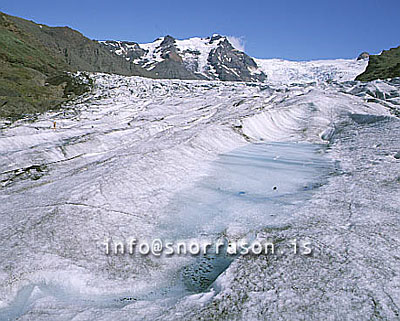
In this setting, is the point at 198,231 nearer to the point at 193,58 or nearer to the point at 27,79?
the point at 27,79

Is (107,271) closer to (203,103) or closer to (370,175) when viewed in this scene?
(370,175)

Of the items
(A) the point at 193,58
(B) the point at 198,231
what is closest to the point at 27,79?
(B) the point at 198,231

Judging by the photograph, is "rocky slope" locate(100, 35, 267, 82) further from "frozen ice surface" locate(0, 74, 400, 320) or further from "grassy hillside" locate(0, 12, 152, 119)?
"frozen ice surface" locate(0, 74, 400, 320)

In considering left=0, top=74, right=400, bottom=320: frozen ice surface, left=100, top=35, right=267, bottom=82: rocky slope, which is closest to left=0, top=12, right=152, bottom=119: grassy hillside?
left=0, top=74, right=400, bottom=320: frozen ice surface

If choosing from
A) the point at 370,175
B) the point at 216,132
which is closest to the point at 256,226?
the point at 370,175

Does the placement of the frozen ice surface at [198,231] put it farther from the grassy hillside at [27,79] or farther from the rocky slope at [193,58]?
the rocky slope at [193,58]

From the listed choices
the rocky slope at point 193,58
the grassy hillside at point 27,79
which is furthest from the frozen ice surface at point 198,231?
the rocky slope at point 193,58

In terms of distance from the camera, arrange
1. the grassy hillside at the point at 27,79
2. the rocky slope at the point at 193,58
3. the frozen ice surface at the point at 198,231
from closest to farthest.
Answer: the frozen ice surface at the point at 198,231 → the grassy hillside at the point at 27,79 → the rocky slope at the point at 193,58

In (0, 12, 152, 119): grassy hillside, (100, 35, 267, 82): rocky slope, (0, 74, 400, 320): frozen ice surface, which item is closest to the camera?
(0, 74, 400, 320): frozen ice surface
